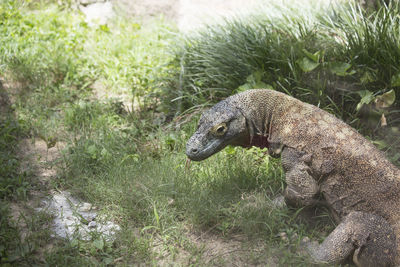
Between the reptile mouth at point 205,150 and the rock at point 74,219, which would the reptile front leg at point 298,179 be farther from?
the rock at point 74,219

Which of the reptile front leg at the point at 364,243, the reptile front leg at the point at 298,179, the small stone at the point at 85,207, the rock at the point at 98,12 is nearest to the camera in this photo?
the reptile front leg at the point at 364,243

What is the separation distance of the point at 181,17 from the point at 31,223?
17.0 feet

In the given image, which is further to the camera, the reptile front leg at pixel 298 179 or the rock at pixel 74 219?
the rock at pixel 74 219

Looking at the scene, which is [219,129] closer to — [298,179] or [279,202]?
[298,179]

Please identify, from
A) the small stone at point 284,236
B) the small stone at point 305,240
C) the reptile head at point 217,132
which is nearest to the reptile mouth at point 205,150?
the reptile head at point 217,132

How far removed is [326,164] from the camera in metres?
3.34

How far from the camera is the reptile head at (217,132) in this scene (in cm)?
355

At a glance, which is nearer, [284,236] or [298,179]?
[298,179]

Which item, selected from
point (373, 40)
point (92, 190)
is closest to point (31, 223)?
point (92, 190)

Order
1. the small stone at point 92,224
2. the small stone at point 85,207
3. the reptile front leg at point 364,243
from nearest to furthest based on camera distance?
the reptile front leg at point 364,243
the small stone at point 92,224
the small stone at point 85,207

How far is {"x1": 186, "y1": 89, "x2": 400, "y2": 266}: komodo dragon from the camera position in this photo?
10.4 ft

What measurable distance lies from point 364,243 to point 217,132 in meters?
1.34

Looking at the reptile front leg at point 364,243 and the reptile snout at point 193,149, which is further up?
the reptile snout at point 193,149

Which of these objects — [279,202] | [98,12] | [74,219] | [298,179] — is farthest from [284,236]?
[98,12]
